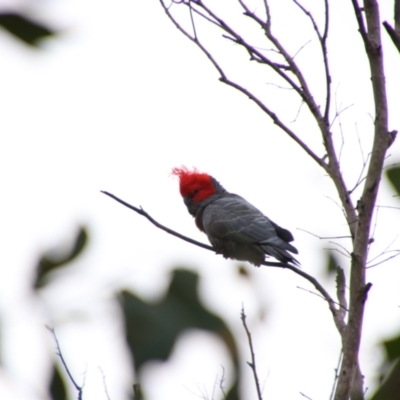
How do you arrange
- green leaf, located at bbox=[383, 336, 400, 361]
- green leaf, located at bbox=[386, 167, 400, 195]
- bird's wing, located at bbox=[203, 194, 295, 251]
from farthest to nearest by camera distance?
bird's wing, located at bbox=[203, 194, 295, 251]
green leaf, located at bbox=[386, 167, 400, 195]
green leaf, located at bbox=[383, 336, 400, 361]

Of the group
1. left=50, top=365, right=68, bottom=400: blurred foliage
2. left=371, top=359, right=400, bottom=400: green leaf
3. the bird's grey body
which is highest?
the bird's grey body

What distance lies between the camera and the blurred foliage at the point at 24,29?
0.64 meters

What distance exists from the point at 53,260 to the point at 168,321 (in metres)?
0.21

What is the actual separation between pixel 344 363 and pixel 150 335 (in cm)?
238

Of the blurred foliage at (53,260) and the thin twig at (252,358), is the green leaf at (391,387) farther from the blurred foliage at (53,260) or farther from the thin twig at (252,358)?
the thin twig at (252,358)

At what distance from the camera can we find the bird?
17.8 ft

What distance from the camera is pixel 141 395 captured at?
961 mm

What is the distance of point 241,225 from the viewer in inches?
→ 226

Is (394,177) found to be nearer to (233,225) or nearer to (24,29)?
(24,29)

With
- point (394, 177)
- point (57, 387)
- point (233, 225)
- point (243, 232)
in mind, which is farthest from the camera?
point (233, 225)

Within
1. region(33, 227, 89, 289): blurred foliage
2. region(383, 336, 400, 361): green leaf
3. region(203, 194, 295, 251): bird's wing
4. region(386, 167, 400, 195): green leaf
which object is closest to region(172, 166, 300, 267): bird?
region(203, 194, 295, 251): bird's wing

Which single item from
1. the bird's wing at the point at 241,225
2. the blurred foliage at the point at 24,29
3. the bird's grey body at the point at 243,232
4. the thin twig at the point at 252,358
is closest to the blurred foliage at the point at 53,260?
the blurred foliage at the point at 24,29

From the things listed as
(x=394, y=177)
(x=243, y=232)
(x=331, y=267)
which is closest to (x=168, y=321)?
(x=394, y=177)

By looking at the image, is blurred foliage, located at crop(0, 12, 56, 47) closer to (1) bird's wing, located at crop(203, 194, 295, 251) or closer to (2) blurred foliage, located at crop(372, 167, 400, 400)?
(2) blurred foliage, located at crop(372, 167, 400, 400)
